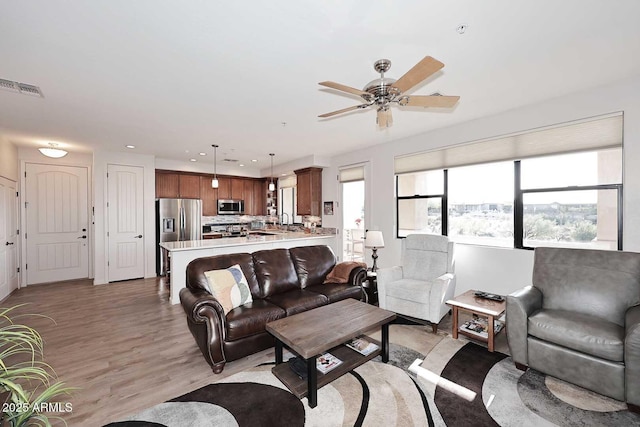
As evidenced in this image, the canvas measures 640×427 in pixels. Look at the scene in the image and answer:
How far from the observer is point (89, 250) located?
6.09 meters

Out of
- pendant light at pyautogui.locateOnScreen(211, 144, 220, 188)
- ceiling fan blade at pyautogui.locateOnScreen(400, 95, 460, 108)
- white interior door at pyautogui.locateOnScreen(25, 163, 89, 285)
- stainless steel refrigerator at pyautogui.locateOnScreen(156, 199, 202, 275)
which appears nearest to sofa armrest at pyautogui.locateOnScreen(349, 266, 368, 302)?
ceiling fan blade at pyautogui.locateOnScreen(400, 95, 460, 108)

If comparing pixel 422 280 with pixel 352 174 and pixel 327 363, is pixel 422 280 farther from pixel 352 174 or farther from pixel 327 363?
pixel 352 174

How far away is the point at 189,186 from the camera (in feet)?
23.3

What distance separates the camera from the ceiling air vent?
2.70 m

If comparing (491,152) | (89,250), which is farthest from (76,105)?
(491,152)

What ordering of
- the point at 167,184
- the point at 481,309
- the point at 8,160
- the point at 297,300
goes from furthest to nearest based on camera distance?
the point at 167,184
the point at 8,160
the point at 297,300
the point at 481,309

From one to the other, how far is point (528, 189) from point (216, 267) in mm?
3970

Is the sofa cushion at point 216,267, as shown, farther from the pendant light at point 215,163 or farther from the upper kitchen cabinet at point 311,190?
the upper kitchen cabinet at point 311,190

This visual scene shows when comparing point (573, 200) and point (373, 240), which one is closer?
point (573, 200)

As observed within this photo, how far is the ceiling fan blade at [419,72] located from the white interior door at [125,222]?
6.01 meters

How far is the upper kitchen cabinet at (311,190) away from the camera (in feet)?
21.5

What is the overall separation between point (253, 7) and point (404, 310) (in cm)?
338

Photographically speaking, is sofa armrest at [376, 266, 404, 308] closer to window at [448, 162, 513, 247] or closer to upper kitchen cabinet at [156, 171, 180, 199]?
window at [448, 162, 513, 247]

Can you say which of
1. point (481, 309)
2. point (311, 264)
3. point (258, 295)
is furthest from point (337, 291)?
point (481, 309)
